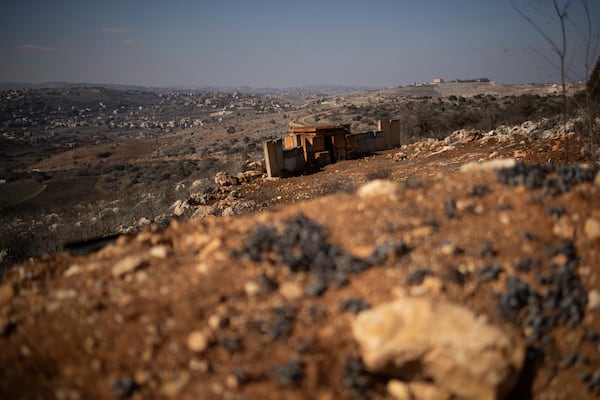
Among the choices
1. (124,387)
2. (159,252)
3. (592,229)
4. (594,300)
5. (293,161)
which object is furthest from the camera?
(293,161)

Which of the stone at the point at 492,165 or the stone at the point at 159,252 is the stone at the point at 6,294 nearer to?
the stone at the point at 159,252

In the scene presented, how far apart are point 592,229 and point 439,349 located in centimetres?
210

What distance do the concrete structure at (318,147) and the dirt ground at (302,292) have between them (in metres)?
11.8

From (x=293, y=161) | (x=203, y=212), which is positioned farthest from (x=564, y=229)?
(x=293, y=161)

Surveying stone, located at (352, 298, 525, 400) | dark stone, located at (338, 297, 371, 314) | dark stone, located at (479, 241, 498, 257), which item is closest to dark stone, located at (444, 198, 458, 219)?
dark stone, located at (479, 241, 498, 257)

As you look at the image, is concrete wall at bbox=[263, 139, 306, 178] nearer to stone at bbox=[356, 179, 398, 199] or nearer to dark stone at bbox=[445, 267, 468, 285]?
stone at bbox=[356, 179, 398, 199]

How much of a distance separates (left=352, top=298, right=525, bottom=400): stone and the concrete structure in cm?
1305

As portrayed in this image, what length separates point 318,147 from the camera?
18.0 metres

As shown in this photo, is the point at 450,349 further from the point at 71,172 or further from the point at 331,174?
the point at 71,172

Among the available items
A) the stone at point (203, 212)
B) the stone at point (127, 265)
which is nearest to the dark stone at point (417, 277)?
the stone at point (127, 265)

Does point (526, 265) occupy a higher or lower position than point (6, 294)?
lower

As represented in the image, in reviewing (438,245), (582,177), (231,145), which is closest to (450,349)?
(438,245)

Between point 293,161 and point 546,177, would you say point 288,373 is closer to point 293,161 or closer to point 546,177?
point 546,177

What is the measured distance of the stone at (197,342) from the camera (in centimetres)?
269
